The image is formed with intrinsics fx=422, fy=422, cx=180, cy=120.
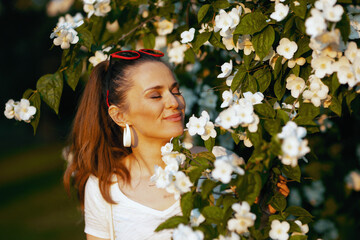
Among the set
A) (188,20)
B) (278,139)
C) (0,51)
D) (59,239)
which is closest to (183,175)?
(278,139)

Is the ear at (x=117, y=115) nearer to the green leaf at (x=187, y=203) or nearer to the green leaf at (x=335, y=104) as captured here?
the green leaf at (x=187, y=203)

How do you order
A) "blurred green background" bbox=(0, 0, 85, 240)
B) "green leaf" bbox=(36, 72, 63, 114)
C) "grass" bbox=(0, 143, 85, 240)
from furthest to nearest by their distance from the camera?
"blurred green background" bbox=(0, 0, 85, 240), "grass" bbox=(0, 143, 85, 240), "green leaf" bbox=(36, 72, 63, 114)

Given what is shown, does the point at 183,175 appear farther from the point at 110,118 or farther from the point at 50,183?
the point at 50,183

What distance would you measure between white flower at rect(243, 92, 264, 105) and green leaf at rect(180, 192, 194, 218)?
368 millimetres

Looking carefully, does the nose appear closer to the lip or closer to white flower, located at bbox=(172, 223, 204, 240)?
the lip

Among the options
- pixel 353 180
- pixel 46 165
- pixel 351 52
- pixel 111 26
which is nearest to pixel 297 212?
pixel 351 52

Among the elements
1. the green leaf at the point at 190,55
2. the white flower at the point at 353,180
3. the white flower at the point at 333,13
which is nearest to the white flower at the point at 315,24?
the white flower at the point at 333,13

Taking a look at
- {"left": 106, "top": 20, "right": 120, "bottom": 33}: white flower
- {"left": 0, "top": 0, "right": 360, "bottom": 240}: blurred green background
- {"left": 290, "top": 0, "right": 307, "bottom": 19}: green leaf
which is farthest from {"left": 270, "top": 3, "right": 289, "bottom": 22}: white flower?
{"left": 106, "top": 20, "right": 120, "bottom": 33}: white flower

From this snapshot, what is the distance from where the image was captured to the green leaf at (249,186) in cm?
120

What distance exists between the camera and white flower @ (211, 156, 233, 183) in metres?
1.19

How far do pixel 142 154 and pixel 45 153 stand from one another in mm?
10605

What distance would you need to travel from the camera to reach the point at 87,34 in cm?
192

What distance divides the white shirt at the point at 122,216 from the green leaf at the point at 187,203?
55 cm

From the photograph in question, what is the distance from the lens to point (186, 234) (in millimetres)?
1204
